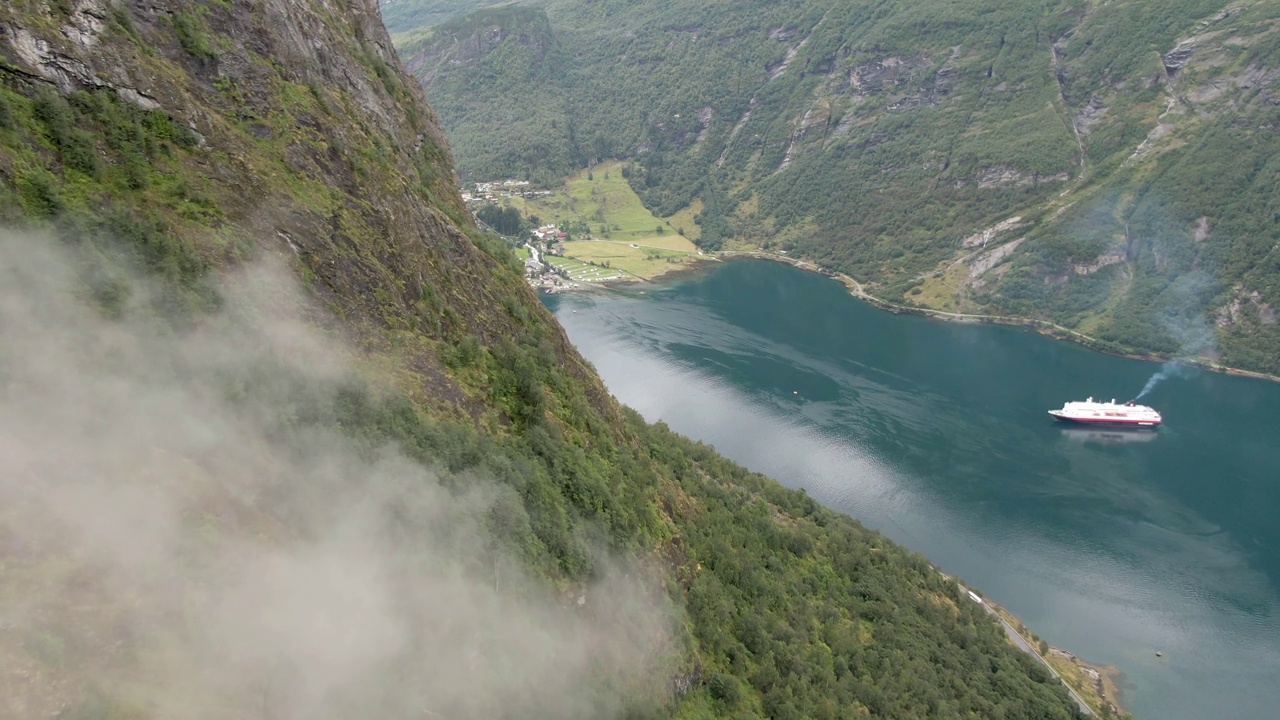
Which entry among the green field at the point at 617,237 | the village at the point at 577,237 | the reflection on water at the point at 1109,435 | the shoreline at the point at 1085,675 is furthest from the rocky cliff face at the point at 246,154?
the green field at the point at 617,237

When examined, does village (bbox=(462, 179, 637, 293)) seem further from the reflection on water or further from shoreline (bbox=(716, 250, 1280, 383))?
the reflection on water

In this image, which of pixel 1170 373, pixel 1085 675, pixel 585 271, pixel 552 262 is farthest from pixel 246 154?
pixel 552 262

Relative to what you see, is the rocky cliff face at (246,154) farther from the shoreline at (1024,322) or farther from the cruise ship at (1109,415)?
the shoreline at (1024,322)

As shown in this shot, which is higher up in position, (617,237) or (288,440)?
(288,440)

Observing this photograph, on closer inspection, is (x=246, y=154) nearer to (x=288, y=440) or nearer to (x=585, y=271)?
(x=288, y=440)

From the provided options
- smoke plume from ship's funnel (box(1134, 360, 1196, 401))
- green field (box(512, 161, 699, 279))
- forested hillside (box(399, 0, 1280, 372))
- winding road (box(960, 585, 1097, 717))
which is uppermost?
forested hillside (box(399, 0, 1280, 372))

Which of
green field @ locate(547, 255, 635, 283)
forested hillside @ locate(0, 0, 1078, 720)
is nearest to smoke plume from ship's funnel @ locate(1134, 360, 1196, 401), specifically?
green field @ locate(547, 255, 635, 283)
